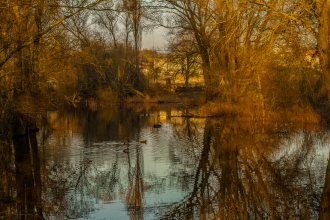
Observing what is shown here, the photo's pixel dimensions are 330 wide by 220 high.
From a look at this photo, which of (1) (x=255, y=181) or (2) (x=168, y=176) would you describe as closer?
(1) (x=255, y=181)

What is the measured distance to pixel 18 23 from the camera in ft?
41.0

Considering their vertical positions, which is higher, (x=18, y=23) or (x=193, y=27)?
(x=193, y=27)

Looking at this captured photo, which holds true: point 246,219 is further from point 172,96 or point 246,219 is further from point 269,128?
point 172,96

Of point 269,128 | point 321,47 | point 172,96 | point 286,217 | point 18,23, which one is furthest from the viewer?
point 172,96

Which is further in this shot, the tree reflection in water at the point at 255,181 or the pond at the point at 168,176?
the pond at the point at 168,176

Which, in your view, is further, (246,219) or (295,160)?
(295,160)

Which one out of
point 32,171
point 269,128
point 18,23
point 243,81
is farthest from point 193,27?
point 32,171

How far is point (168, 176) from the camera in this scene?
33.4ft

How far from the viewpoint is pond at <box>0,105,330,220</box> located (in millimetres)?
7352

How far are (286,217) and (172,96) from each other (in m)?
40.6

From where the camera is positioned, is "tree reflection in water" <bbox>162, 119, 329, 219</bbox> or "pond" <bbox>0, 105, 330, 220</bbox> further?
"pond" <bbox>0, 105, 330, 220</bbox>

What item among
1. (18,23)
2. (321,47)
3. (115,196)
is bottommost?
(115,196)

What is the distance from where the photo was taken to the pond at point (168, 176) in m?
7.35

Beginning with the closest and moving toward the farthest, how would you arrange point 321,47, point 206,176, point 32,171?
point 321,47, point 206,176, point 32,171
